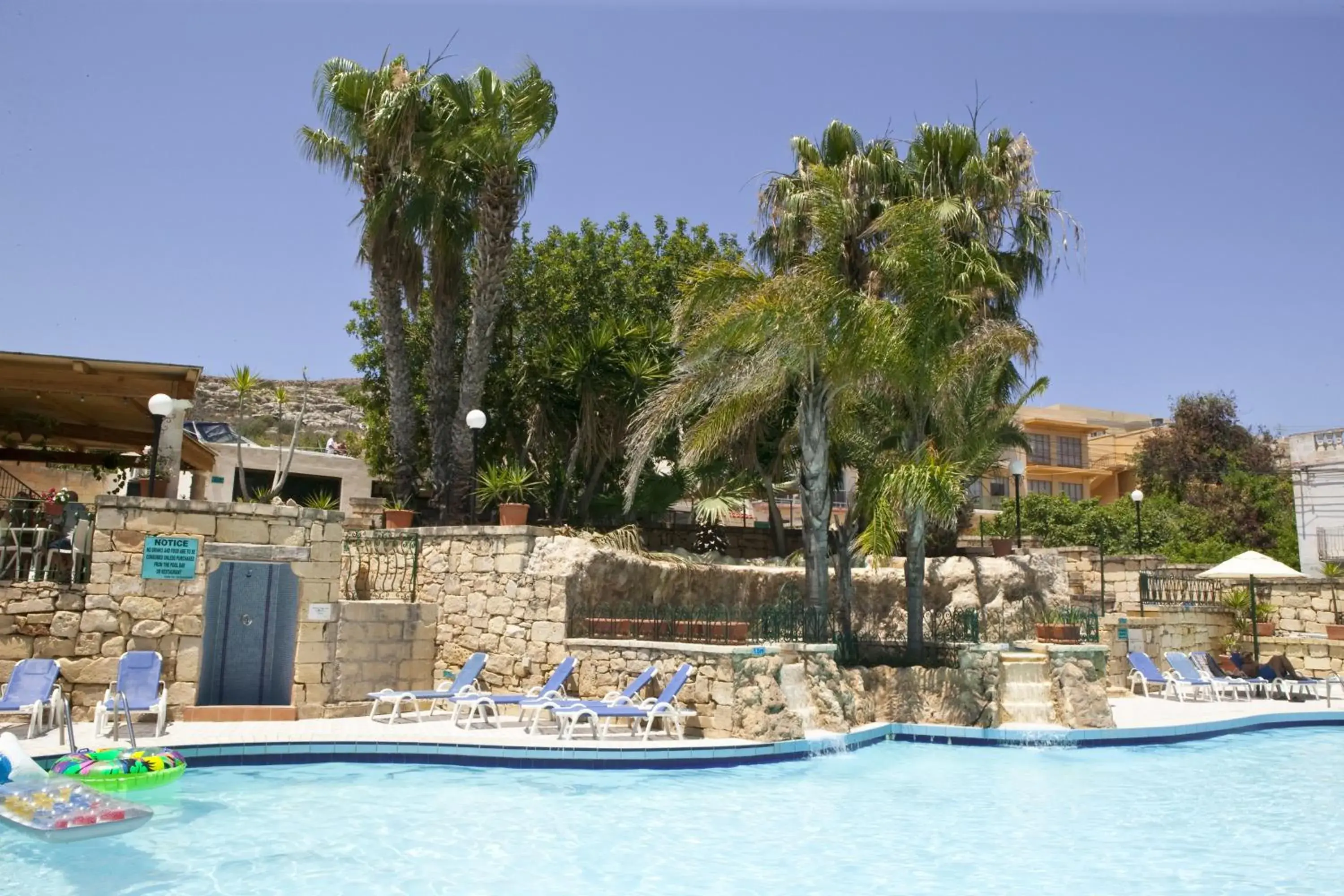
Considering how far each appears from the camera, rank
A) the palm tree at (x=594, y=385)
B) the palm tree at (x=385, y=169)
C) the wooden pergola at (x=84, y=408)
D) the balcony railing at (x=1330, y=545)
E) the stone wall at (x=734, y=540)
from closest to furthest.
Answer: the wooden pergola at (x=84, y=408), the palm tree at (x=385, y=169), the palm tree at (x=594, y=385), the stone wall at (x=734, y=540), the balcony railing at (x=1330, y=545)

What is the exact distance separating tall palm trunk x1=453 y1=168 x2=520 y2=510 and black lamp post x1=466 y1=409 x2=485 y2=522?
68 millimetres

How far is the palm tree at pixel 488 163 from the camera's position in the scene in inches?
725

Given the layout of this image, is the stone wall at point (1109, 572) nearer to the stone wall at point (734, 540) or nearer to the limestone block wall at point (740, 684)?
the stone wall at point (734, 540)

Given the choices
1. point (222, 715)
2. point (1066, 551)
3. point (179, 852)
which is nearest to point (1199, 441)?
point (1066, 551)

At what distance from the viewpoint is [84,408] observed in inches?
613

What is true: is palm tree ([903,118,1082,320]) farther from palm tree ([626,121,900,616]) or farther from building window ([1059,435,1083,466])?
building window ([1059,435,1083,466])

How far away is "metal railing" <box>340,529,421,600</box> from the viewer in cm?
1620

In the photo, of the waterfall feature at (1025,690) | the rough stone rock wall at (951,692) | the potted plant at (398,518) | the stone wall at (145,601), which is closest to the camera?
the stone wall at (145,601)

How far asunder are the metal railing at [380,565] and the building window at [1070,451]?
4676 centimetres

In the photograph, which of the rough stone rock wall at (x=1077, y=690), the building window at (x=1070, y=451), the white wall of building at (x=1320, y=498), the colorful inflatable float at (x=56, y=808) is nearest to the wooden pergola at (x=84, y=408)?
the colorful inflatable float at (x=56, y=808)

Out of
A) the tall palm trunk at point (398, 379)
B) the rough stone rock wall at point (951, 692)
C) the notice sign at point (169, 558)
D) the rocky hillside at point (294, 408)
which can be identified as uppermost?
the rocky hillside at point (294, 408)

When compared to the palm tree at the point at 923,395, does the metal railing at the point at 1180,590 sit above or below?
below

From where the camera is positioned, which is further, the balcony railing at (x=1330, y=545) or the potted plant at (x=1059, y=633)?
the balcony railing at (x=1330, y=545)

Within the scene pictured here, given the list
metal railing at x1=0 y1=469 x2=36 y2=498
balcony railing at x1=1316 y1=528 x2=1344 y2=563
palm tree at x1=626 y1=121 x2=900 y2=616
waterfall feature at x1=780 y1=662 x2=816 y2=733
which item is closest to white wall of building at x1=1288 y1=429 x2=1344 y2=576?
balcony railing at x1=1316 y1=528 x2=1344 y2=563
